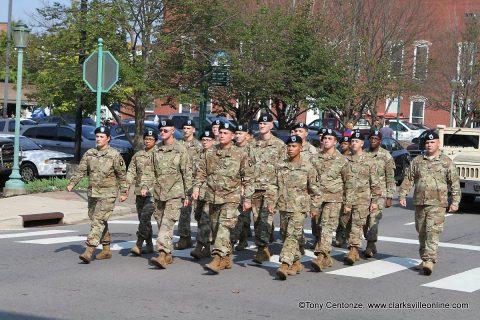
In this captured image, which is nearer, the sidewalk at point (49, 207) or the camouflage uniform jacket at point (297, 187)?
the camouflage uniform jacket at point (297, 187)

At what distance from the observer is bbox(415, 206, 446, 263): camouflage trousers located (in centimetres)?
1116

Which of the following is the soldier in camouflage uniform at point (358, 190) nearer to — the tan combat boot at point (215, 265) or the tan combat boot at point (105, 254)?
the tan combat boot at point (215, 265)

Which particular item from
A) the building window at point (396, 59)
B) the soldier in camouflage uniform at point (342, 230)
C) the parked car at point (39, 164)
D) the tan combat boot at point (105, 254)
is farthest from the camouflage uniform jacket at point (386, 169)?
the building window at point (396, 59)

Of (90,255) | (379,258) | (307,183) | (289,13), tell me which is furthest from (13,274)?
(289,13)

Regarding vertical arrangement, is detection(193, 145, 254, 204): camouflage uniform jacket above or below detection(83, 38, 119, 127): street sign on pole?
below

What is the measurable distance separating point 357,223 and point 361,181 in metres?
0.63

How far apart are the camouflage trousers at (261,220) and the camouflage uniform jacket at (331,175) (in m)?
0.85

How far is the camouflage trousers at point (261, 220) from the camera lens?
11805mm

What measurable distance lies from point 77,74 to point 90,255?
1157 cm

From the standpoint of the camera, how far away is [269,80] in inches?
1035

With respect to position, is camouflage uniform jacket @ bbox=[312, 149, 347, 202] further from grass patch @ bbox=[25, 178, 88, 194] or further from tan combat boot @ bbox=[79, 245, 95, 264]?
grass patch @ bbox=[25, 178, 88, 194]

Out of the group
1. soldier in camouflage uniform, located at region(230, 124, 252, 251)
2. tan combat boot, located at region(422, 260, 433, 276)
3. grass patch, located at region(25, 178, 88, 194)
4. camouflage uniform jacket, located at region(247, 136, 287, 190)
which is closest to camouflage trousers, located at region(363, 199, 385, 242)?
tan combat boot, located at region(422, 260, 433, 276)

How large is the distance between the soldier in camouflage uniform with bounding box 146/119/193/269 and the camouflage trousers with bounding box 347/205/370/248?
2372 mm

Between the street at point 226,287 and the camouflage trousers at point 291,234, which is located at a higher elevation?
the camouflage trousers at point 291,234
